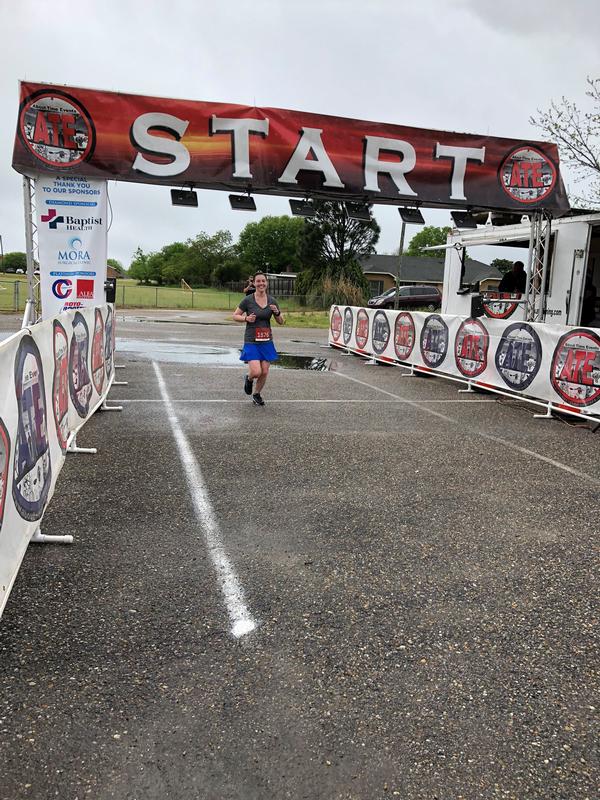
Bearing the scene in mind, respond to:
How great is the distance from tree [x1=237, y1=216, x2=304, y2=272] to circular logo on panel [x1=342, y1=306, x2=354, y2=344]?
311 feet

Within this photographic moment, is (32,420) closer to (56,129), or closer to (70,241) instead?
(70,241)

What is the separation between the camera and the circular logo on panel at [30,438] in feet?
11.6

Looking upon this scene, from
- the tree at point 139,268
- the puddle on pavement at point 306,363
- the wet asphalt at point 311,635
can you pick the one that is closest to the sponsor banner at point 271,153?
the wet asphalt at point 311,635

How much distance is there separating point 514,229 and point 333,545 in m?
11.5

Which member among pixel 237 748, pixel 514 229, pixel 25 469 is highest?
pixel 514 229

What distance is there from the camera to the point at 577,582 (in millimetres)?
3902

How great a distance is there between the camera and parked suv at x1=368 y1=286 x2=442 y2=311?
41.2m

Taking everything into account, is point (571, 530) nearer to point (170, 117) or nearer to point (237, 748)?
point (237, 748)

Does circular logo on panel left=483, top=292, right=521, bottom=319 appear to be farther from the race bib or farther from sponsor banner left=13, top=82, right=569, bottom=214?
the race bib

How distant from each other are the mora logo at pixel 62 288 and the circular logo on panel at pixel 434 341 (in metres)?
6.84

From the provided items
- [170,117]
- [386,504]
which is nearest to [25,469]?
[386,504]

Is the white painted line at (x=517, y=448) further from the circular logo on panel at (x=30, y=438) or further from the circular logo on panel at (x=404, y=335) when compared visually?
the circular logo on panel at (x=30, y=438)

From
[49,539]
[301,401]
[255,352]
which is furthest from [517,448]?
[49,539]

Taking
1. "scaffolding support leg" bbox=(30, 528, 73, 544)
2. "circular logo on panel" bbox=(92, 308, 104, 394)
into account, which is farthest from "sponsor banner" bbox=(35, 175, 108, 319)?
"scaffolding support leg" bbox=(30, 528, 73, 544)
